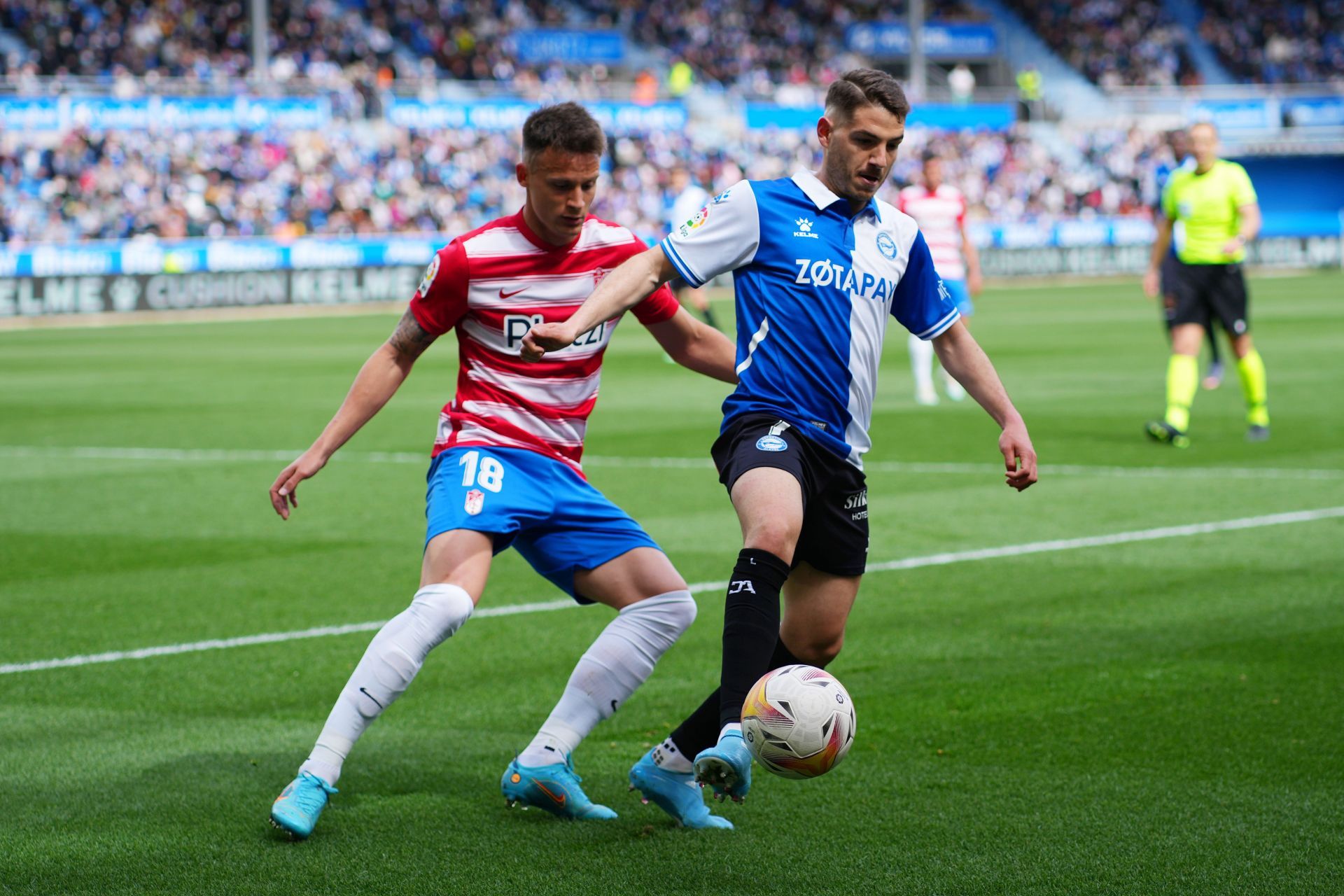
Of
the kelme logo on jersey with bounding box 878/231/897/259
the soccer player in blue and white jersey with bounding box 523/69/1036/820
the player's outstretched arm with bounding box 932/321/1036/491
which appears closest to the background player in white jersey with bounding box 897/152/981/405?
the player's outstretched arm with bounding box 932/321/1036/491

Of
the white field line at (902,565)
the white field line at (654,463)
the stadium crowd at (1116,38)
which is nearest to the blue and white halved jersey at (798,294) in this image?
the white field line at (902,565)

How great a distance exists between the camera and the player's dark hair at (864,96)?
4586mm

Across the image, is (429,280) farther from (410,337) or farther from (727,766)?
(727,766)

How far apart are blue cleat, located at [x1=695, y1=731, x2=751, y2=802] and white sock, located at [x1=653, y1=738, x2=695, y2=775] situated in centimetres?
68

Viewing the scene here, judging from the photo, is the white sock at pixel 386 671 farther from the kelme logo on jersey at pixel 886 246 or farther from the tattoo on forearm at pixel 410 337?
the kelme logo on jersey at pixel 886 246

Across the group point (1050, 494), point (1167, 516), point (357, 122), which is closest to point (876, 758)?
point (1167, 516)

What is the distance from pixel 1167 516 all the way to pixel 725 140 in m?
38.4

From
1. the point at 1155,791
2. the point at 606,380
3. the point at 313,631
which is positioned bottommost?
the point at 606,380

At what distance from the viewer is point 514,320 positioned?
16.0 feet

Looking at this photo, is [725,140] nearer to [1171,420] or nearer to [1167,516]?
[1171,420]

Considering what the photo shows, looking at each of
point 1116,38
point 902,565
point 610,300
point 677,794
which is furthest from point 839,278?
point 1116,38

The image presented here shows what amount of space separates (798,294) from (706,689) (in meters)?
2.07

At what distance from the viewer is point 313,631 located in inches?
283

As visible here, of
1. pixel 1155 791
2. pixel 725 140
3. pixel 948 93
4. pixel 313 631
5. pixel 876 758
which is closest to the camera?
pixel 1155 791
